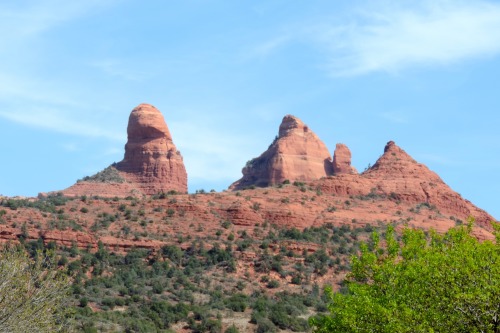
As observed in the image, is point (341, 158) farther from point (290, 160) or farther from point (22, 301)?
point (22, 301)

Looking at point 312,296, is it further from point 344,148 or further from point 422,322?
point 344,148

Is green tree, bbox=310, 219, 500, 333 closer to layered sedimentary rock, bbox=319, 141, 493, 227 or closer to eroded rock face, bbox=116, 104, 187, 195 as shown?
layered sedimentary rock, bbox=319, 141, 493, 227

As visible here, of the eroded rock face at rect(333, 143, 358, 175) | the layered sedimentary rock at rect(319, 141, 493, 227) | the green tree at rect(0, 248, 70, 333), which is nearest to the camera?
the green tree at rect(0, 248, 70, 333)

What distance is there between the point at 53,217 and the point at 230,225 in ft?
52.1

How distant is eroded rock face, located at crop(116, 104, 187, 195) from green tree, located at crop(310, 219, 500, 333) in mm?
97370

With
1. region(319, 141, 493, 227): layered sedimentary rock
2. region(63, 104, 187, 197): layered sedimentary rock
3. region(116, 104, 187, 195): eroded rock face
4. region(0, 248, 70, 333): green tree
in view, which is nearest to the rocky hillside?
region(319, 141, 493, 227): layered sedimentary rock

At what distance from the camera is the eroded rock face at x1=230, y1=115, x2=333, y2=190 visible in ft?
427

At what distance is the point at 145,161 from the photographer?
129 meters

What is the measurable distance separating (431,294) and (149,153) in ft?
337

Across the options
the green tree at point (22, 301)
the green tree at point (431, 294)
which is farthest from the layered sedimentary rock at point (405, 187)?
the green tree at point (22, 301)

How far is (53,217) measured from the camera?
84.4 m

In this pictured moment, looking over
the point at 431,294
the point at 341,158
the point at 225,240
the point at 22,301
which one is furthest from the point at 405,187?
the point at 22,301

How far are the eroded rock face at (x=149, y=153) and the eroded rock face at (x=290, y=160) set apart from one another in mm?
10130

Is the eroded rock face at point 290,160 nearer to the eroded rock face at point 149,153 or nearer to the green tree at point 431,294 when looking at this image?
the eroded rock face at point 149,153
